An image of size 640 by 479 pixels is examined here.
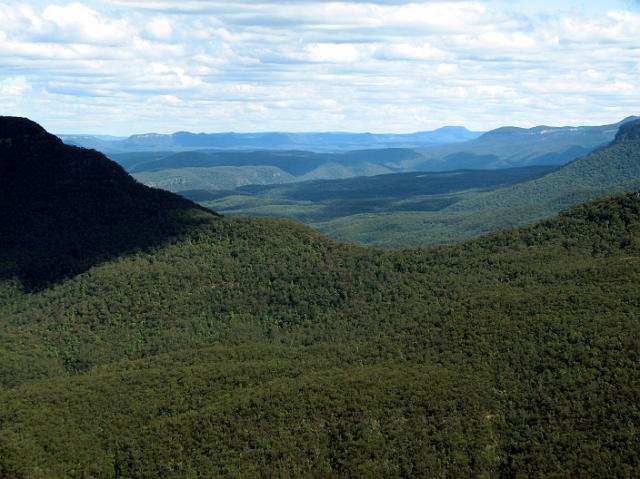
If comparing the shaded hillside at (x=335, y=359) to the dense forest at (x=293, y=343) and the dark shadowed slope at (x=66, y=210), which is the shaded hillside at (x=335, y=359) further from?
the dark shadowed slope at (x=66, y=210)

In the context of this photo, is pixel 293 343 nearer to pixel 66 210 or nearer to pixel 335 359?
pixel 335 359

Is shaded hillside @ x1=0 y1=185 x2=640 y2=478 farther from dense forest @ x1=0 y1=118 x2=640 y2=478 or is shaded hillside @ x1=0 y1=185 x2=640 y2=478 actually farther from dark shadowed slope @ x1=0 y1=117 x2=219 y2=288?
dark shadowed slope @ x1=0 y1=117 x2=219 y2=288

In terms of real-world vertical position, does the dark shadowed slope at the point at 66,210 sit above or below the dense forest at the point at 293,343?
above

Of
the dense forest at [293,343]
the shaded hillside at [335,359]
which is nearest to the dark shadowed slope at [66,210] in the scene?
the dense forest at [293,343]

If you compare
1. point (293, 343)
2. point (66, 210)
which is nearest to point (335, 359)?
point (293, 343)

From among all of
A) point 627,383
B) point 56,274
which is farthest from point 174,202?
point 627,383

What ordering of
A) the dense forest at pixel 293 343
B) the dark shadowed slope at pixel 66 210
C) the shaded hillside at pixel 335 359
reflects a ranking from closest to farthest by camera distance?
the shaded hillside at pixel 335 359 < the dense forest at pixel 293 343 < the dark shadowed slope at pixel 66 210

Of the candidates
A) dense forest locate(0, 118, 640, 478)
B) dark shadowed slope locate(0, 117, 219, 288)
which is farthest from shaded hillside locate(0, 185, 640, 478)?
dark shadowed slope locate(0, 117, 219, 288)
